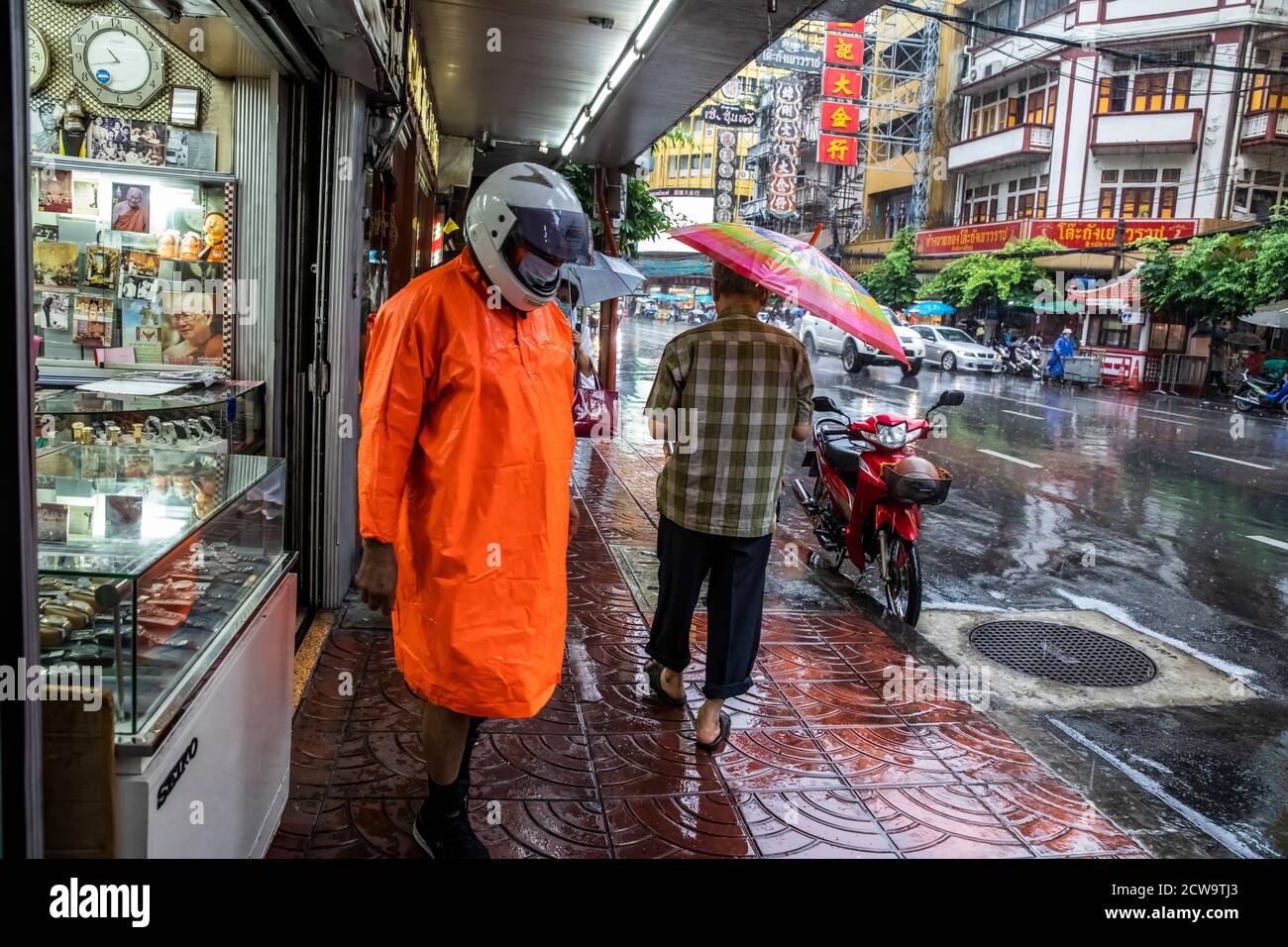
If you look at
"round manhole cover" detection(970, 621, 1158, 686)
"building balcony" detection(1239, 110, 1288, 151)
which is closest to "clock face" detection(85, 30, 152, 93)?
"round manhole cover" detection(970, 621, 1158, 686)

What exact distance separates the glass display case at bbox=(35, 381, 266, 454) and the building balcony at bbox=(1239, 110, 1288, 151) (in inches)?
1314

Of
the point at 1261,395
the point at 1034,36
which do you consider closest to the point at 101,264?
the point at 1034,36

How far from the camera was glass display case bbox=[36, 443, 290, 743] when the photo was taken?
6.41ft

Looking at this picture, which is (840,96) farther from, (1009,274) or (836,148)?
(1009,274)

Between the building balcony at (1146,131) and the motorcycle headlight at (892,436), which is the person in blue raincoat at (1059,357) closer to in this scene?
the building balcony at (1146,131)

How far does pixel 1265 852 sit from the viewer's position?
3.33 metres

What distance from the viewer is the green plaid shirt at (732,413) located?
3.68m

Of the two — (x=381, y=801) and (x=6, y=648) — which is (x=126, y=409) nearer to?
(x=381, y=801)

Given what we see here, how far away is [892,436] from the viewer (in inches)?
230

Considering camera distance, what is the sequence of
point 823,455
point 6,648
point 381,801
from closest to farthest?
point 6,648, point 381,801, point 823,455

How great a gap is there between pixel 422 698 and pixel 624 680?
1760 millimetres

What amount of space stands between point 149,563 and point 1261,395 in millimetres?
23539
